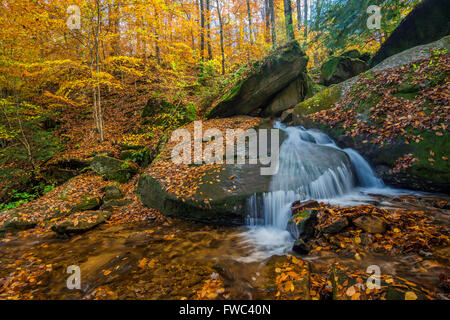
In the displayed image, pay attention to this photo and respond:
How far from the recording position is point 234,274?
3.30 m

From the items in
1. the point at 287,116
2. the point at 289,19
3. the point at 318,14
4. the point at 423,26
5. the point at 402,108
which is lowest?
the point at 402,108

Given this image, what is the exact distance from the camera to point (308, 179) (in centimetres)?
552

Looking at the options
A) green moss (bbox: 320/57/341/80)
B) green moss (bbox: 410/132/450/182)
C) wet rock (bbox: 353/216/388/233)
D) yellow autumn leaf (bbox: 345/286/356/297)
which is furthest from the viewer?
green moss (bbox: 320/57/341/80)

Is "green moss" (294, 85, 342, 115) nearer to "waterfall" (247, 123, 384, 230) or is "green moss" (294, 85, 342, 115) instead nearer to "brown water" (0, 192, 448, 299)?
"waterfall" (247, 123, 384, 230)

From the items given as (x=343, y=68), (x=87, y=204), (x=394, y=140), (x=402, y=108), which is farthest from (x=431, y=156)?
(x=87, y=204)

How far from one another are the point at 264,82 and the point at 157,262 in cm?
910

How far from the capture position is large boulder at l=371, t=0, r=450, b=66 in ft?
25.5

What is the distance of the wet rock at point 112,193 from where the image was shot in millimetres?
7156

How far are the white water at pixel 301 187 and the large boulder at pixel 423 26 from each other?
21.5 feet

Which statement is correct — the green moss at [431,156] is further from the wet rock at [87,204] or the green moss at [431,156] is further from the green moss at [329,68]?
the wet rock at [87,204]

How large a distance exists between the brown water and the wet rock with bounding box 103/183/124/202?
1951mm
